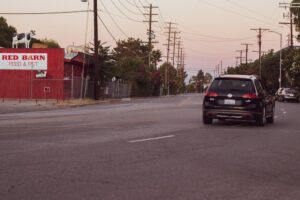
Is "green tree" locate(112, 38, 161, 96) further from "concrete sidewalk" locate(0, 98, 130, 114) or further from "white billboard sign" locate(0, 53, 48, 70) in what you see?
"concrete sidewalk" locate(0, 98, 130, 114)

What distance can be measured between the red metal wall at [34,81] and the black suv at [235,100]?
28.6m

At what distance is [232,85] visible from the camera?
2028 cm

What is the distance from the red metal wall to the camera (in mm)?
48625

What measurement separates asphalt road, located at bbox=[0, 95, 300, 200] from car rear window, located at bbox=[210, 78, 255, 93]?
2.98 metres

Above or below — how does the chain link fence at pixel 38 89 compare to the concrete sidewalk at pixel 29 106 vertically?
above

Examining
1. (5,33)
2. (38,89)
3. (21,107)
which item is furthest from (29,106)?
(5,33)

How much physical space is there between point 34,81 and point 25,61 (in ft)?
6.41

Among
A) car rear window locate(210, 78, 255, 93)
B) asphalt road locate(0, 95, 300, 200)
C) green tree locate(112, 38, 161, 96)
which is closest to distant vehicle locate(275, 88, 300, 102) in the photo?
green tree locate(112, 38, 161, 96)

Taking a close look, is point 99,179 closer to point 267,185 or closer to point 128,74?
point 267,185

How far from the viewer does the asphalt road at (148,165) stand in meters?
8.09

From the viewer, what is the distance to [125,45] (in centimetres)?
12462

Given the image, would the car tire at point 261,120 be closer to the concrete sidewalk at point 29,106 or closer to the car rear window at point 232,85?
the car rear window at point 232,85

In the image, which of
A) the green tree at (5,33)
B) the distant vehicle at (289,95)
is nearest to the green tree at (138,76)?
the green tree at (5,33)

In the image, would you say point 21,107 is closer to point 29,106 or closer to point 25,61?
point 29,106
